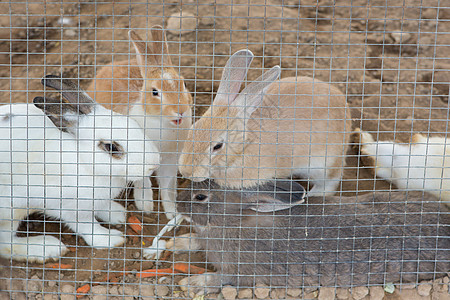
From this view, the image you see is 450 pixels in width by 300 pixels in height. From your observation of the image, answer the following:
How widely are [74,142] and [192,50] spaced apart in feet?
7.69

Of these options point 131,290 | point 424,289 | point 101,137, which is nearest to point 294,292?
point 424,289

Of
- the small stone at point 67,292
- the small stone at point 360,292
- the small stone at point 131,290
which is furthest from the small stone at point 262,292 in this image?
the small stone at point 67,292

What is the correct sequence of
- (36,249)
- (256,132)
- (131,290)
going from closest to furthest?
(131,290) < (36,249) < (256,132)

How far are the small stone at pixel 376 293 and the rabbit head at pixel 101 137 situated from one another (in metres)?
1.79

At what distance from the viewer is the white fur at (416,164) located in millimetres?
4148

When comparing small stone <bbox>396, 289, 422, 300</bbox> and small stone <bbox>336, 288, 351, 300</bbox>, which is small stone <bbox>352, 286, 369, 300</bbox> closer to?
small stone <bbox>336, 288, 351, 300</bbox>

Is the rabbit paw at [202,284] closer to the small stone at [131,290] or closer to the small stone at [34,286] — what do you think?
the small stone at [131,290]

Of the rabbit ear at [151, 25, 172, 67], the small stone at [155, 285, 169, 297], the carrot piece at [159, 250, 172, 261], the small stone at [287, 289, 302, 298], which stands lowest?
the small stone at [287, 289, 302, 298]

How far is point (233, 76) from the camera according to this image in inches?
155

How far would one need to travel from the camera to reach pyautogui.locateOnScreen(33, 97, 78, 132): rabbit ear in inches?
140

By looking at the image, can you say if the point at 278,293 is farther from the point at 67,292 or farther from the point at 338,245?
the point at 67,292

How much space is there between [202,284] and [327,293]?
0.91 m

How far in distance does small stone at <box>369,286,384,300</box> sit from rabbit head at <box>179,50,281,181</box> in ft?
4.53

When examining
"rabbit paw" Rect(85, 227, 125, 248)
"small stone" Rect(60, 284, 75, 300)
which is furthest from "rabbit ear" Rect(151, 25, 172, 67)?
"small stone" Rect(60, 284, 75, 300)
